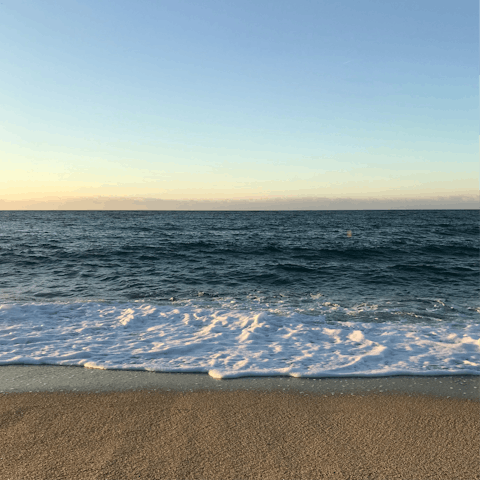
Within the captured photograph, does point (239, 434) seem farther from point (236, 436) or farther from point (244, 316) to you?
point (244, 316)

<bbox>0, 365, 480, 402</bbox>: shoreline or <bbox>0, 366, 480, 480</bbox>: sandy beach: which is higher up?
<bbox>0, 366, 480, 480</bbox>: sandy beach

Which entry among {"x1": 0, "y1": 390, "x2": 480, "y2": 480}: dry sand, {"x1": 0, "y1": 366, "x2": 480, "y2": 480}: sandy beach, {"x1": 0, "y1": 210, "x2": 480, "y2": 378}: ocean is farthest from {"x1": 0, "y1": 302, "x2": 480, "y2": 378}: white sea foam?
{"x1": 0, "y1": 390, "x2": 480, "y2": 480}: dry sand

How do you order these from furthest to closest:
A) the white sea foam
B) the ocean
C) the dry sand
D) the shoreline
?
1. the ocean
2. the white sea foam
3. the shoreline
4. the dry sand

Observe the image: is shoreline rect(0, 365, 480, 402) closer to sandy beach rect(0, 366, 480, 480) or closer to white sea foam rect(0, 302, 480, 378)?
sandy beach rect(0, 366, 480, 480)

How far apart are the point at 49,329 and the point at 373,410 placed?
6313 millimetres

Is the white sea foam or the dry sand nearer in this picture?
the dry sand

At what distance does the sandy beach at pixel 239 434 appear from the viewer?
119 inches

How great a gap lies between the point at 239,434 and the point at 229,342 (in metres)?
2.99

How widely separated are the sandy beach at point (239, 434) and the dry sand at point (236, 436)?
10mm

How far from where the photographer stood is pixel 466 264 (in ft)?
55.2

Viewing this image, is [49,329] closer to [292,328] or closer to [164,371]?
[164,371]

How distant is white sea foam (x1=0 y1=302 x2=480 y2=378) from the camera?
5.34 m

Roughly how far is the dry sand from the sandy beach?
0.01m

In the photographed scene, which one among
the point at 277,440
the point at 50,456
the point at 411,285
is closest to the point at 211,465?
the point at 277,440
